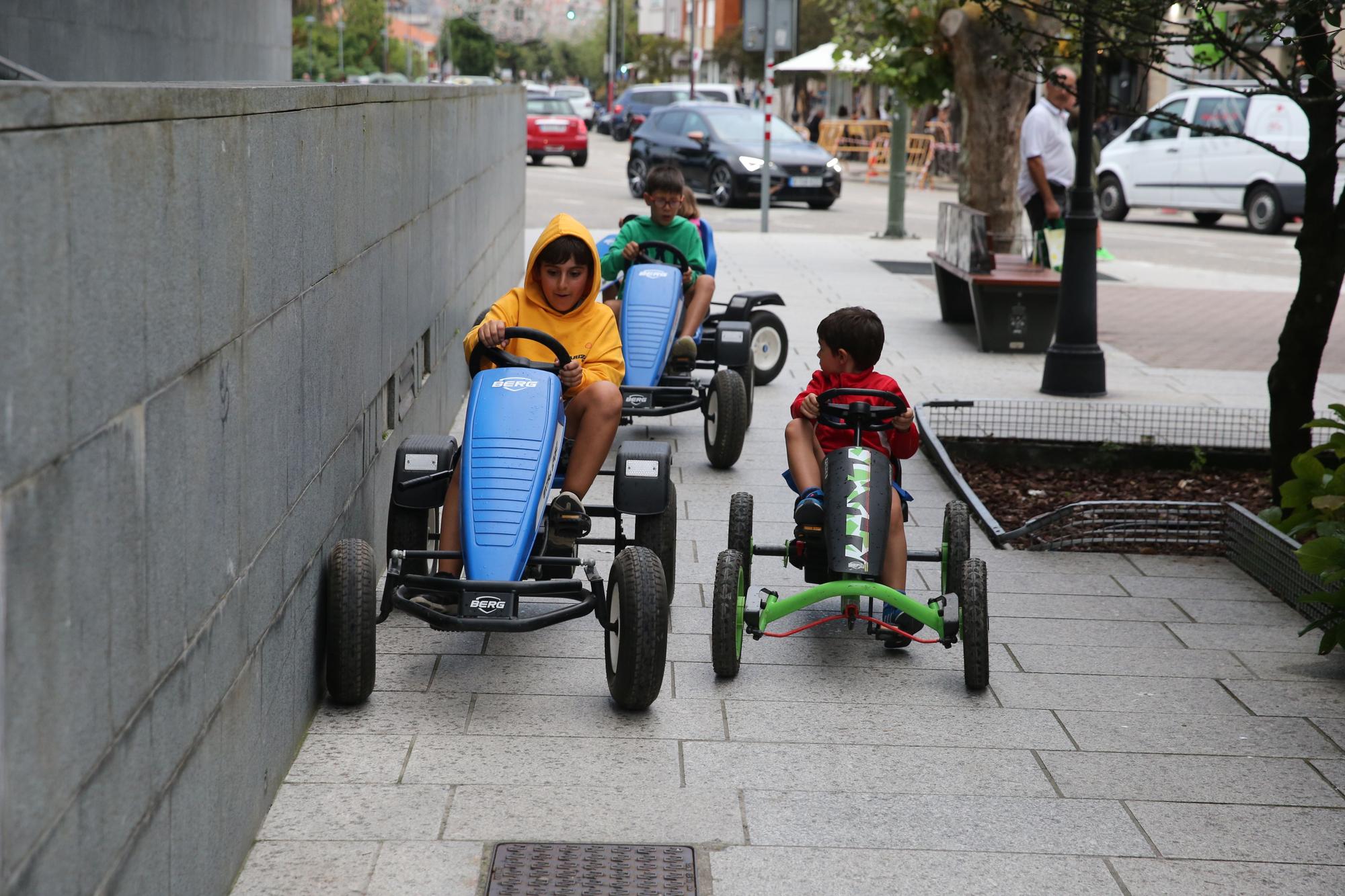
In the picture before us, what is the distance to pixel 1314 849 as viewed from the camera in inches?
150

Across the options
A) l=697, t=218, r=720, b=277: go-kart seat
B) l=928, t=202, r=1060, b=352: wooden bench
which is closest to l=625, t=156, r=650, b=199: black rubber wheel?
l=928, t=202, r=1060, b=352: wooden bench

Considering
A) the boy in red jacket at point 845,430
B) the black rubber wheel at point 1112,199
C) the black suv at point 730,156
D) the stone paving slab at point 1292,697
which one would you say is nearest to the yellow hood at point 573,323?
the boy in red jacket at point 845,430

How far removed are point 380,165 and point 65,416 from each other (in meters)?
3.58

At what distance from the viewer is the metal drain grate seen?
11.3 feet

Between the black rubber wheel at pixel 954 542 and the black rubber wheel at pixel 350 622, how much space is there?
6.06ft

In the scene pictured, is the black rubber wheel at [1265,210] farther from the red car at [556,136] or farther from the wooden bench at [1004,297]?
the red car at [556,136]

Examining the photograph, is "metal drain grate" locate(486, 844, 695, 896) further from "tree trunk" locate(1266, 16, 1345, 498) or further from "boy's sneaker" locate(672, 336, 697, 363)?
"boy's sneaker" locate(672, 336, 697, 363)

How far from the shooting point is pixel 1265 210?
22.8 metres

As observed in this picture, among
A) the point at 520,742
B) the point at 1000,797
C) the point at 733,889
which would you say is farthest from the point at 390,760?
the point at 1000,797

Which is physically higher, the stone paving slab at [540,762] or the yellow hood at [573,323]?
the yellow hood at [573,323]

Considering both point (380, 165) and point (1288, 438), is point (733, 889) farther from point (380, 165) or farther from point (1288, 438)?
point (1288, 438)

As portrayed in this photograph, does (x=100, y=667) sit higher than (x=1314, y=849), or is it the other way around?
(x=100, y=667)

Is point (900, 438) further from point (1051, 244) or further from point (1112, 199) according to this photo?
point (1112, 199)

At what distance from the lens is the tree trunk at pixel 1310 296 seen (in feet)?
21.5
